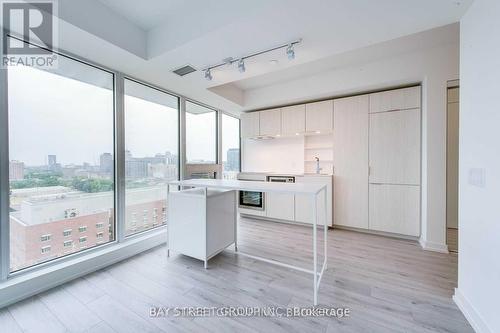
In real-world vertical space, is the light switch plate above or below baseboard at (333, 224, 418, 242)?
above

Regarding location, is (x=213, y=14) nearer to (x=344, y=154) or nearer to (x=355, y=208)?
(x=344, y=154)

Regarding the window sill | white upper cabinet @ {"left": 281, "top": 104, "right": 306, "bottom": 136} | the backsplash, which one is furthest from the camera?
the backsplash

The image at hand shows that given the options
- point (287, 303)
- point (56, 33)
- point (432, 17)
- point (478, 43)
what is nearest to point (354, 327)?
point (287, 303)

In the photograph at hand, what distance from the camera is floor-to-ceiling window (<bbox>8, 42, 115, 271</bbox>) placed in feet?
6.30

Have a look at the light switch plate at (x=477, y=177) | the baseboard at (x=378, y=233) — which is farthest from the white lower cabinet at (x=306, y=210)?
the light switch plate at (x=477, y=177)

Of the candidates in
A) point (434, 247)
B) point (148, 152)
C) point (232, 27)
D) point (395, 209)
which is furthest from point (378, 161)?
point (148, 152)

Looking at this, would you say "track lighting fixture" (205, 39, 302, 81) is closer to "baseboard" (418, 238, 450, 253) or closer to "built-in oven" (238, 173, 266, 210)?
"built-in oven" (238, 173, 266, 210)

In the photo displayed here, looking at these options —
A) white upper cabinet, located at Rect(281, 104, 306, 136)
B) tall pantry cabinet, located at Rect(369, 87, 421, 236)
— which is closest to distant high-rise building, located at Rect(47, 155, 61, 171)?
white upper cabinet, located at Rect(281, 104, 306, 136)

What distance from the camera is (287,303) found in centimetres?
176

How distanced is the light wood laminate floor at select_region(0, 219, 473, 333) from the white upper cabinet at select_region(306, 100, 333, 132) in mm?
2168

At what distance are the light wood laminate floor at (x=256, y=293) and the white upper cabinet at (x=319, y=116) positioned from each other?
7.11 feet

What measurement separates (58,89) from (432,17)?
3732 mm

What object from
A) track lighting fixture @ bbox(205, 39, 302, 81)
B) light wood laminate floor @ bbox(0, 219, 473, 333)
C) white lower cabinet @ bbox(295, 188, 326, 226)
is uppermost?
track lighting fixture @ bbox(205, 39, 302, 81)

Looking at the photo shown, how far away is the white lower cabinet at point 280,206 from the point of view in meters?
3.99
